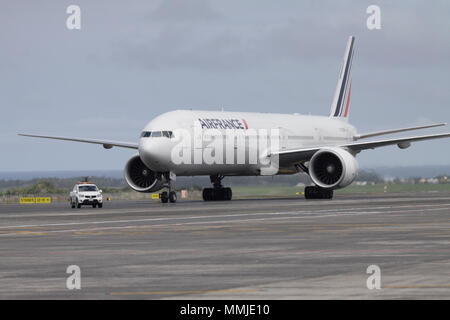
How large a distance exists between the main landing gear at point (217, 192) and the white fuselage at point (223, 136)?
5.69 feet

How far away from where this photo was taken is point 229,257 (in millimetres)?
18922

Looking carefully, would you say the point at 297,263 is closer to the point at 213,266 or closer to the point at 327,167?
the point at 213,266

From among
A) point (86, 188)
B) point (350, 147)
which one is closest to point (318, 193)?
point (350, 147)

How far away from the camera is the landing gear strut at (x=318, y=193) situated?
5453 centimetres

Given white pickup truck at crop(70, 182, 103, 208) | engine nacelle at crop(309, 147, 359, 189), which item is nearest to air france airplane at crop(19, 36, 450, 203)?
engine nacelle at crop(309, 147, 359, 189)

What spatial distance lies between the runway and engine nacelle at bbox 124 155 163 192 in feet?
72.1

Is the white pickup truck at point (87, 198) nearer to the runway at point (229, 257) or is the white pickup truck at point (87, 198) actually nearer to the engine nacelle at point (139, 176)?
the engine nacelle at point (139, 176)

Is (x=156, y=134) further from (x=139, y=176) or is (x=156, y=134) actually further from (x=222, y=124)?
(x=139, y=176)

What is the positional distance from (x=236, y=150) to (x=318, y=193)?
18.5 ft

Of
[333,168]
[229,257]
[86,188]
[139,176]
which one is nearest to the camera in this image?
[229,257]

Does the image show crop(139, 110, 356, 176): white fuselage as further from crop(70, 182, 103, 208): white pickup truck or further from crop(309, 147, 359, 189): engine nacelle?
crop(309, 147, 359, 189): engine nacelle

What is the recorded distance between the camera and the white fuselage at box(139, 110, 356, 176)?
162 ft
